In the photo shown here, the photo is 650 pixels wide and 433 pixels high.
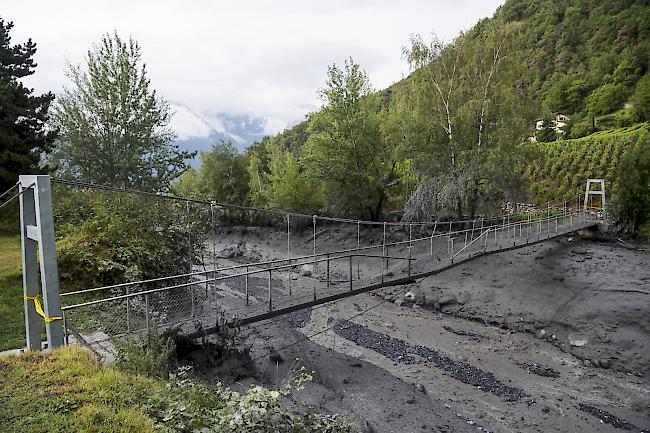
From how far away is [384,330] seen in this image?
9.66 m

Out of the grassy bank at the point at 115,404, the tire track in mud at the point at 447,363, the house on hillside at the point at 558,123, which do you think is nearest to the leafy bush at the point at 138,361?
the grassy bank at the point at 115,404

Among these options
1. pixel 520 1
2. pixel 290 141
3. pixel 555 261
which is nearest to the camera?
pixel 555 261

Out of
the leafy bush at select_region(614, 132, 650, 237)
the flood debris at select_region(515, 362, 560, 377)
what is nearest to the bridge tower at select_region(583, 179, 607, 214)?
the leafy bush at select_region(614, 132, 650, 237)

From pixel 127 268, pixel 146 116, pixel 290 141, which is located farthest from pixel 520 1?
pixel 127 268

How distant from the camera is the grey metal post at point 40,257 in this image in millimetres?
3600

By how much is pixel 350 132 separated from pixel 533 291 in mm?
9257

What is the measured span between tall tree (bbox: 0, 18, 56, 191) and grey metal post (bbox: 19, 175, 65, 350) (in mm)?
7260

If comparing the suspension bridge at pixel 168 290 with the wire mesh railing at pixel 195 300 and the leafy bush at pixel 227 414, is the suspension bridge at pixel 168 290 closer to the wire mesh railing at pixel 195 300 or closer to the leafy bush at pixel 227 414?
the wire mesh railing at pixel 195 300

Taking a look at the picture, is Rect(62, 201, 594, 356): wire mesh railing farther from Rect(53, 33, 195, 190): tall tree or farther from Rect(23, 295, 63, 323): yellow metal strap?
Rect(53, 33, 195, 190): tall tree

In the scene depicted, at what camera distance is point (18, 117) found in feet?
34.9

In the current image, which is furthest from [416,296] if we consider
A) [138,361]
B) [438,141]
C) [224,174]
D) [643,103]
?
[643,103]

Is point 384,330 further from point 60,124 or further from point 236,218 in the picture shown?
point 236,218

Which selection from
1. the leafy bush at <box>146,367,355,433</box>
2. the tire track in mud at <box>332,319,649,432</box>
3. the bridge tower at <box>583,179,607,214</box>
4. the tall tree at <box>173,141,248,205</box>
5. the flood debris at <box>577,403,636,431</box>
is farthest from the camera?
the tall tree at <box>173,141,248,205</box>

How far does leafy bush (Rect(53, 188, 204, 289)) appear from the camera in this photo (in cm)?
702
